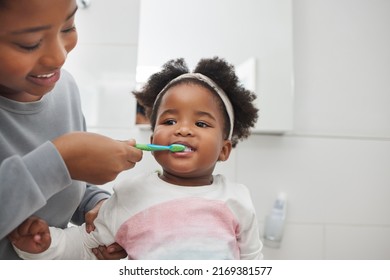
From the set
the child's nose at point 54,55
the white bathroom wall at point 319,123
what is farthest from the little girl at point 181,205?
the white bathroom wall at point 319,123

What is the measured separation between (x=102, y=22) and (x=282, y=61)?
58 centimetres

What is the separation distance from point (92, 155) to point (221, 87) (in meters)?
0.36

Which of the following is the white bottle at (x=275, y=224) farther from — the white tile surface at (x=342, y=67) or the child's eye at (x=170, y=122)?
the child's eye at (x=170, y=122)

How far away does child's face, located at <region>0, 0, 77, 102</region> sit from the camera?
1.16 ft

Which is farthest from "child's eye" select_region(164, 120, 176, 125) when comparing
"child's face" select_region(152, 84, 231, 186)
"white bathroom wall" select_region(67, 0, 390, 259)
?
"white bathroom wall" select_region(67, 0, 390, 259)

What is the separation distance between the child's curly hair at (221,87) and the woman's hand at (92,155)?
0.83 feet

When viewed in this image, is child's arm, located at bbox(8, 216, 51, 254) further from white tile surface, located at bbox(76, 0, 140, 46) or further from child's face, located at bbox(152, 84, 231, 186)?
white tile surface, located at bbox(76, 0, 140, 46)

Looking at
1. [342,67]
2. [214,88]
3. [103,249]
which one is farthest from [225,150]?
[342,67]

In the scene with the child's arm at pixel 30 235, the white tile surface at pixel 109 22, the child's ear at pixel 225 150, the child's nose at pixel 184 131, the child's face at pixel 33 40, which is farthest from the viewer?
the white tile surface at pixel 109 22

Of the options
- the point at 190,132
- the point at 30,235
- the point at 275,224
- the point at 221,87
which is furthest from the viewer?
the point at 275,224

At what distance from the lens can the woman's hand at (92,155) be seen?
39 centimetres

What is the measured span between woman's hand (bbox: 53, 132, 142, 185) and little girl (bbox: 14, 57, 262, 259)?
13 cm

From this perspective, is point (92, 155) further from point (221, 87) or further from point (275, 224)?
point (275, 224)

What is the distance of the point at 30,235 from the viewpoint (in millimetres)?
477
